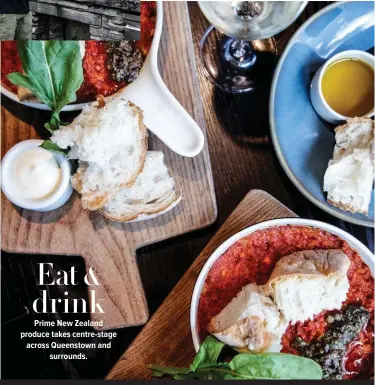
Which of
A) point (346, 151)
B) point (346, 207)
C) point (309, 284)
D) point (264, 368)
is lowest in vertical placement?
point (264, 368)

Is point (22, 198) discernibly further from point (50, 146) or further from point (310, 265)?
point (310, 265)

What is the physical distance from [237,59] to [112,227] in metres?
0.43

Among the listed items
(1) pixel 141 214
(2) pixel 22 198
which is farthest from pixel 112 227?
(2) pixel 22 198

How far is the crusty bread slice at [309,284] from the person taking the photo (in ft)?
3.73

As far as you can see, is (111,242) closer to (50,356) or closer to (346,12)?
(50,356)

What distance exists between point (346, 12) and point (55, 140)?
2.03ft

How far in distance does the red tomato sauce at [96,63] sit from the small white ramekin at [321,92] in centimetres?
33

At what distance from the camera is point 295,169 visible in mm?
1230

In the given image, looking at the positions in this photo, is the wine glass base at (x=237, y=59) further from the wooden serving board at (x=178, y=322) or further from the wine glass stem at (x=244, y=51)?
the wooden serving board at (x=178, y=322)

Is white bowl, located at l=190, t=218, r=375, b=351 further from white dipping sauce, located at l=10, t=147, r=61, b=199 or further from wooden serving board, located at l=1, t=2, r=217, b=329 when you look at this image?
white dipping sauce, located at l=10, t=147, r=61, b=199

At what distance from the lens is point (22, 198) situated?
46.9 inches

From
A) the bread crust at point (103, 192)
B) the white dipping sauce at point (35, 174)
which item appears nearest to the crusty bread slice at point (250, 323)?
the bread crust at point (103, 192)

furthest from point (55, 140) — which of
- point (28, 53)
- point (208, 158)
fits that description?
point (208, 158)

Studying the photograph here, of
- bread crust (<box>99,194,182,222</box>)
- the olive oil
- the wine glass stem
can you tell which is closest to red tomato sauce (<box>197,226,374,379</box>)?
bread crust (<box>99,194,182,222</box>)
